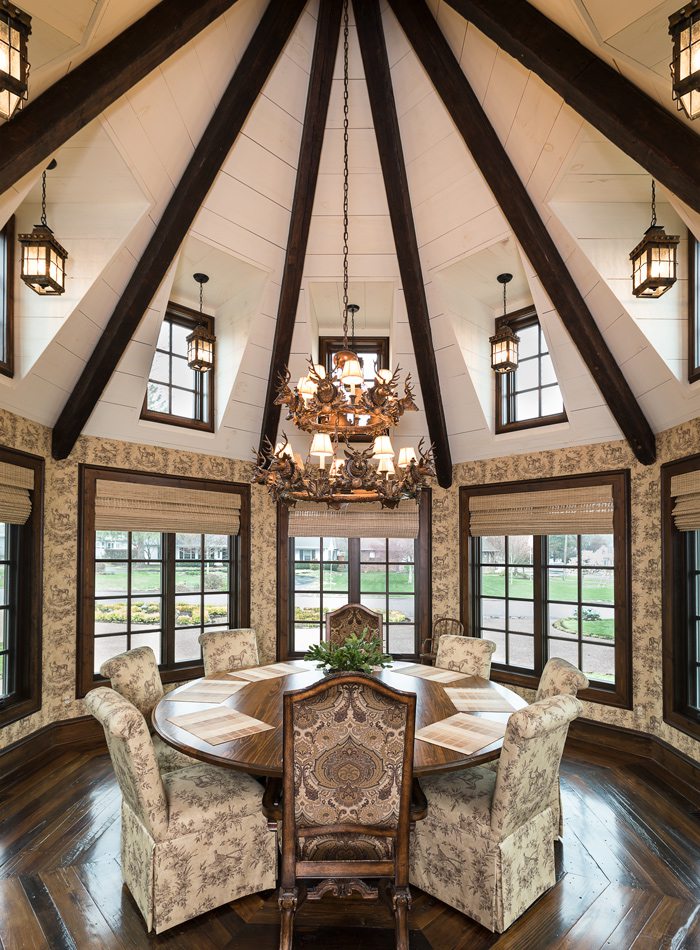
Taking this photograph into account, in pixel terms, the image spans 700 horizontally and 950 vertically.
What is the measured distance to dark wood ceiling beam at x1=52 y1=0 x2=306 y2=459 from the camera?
3.22 meters

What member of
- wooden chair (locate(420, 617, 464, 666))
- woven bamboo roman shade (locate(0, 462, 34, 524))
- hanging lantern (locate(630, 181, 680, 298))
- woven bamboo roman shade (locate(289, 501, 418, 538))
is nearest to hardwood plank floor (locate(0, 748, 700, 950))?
woven bamboo roman shade (locate(0, 462, 34, 524))

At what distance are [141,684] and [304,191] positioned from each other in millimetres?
3312

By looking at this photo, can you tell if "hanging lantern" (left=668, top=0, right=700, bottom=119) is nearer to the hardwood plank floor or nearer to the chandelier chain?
the chandelier chain

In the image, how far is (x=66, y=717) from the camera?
4309 mm

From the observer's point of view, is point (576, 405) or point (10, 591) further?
point (576, 405)

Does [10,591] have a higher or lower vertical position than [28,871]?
higher

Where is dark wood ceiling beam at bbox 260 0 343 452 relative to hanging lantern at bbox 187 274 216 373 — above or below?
above

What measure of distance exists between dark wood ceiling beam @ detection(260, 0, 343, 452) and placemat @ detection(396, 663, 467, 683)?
2523mm

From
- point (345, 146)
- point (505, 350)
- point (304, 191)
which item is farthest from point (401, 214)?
point (505, 350)

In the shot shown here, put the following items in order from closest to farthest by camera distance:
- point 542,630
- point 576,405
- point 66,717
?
point 66,717 < point 576,405 < point 542,630

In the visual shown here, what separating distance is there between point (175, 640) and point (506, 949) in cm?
→ 351

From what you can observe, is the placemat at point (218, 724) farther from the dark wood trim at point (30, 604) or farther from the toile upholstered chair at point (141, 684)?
the dark wood trim at point (30, 604)

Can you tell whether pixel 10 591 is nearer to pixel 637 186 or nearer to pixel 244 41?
pixel 244 41

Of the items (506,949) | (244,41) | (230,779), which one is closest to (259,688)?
(230,779)
